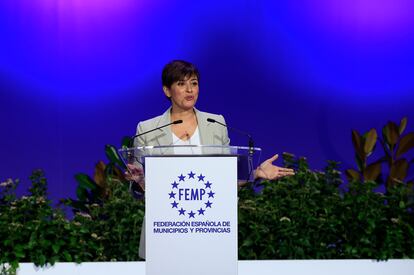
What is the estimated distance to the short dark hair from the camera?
4395 millimetres

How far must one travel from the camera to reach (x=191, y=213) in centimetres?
359

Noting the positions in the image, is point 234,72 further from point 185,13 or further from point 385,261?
point 385,261

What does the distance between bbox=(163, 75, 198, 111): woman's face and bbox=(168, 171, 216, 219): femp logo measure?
0.83 meters

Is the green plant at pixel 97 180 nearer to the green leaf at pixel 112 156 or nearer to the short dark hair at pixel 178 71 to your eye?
the green leaf at pixel 112 156

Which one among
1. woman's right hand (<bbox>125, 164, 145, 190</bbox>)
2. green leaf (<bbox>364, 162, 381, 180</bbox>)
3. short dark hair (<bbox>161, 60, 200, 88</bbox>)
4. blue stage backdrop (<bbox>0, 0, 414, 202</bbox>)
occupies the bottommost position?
woman's right hand (<bbox>125, 164, 145, 190</bbox>)

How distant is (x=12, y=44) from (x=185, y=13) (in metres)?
1.35

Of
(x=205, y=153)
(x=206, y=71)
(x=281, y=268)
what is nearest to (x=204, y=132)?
(x=205, y=153)

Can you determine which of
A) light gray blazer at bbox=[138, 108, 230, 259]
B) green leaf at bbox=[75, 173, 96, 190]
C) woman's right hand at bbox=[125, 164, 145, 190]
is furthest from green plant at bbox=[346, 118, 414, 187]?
woman's right hand at bbox=[125, 164, 145, 190]

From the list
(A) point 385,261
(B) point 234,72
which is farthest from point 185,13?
(A) point 385,261

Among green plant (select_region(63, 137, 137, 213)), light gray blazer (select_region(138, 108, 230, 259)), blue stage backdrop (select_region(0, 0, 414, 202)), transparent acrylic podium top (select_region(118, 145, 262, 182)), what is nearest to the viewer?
transparent acrylic podium top (select_region(118, 145, 262, 182))

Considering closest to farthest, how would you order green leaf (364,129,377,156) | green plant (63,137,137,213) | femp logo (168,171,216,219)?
femp logo (168,171,216,219) → green plant (63,137,137,213) → green leaf (364,129,377,156)

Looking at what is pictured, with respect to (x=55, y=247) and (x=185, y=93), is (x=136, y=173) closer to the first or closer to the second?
(x=185, y=93)

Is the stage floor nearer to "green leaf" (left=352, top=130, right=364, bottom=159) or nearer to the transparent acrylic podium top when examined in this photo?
"green leaf" (left=352, top=130, right=364, bottom=159)

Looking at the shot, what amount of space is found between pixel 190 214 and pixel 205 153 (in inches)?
16.8
